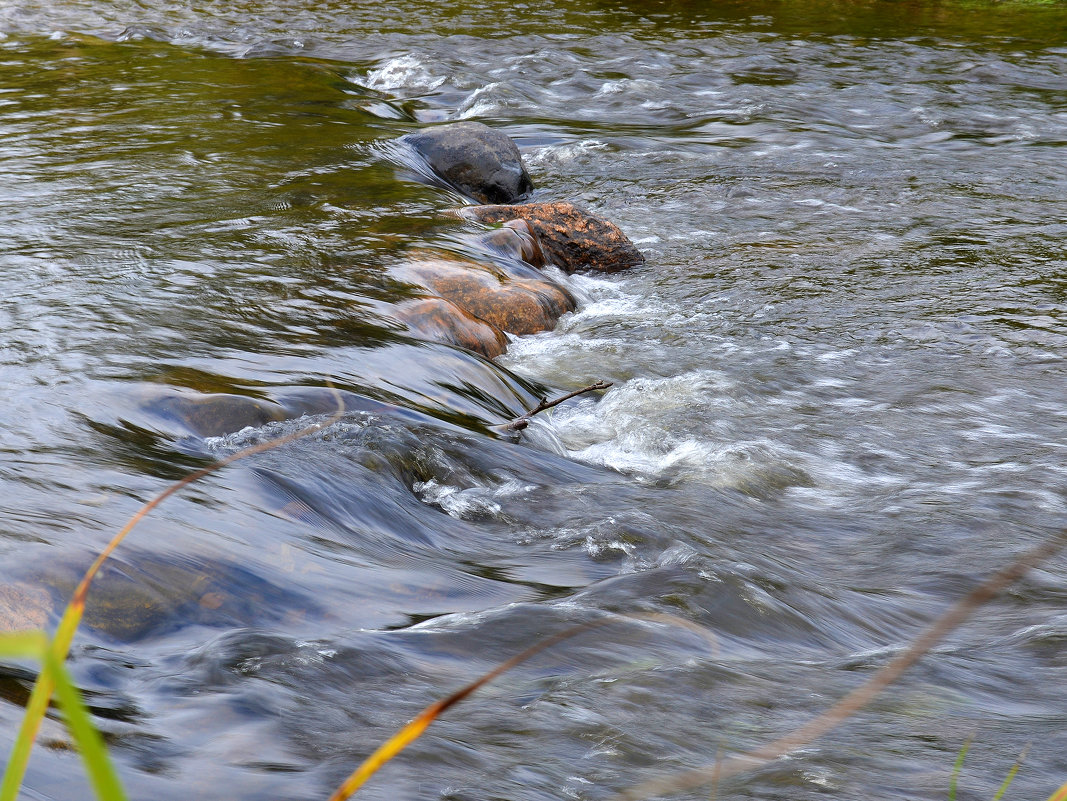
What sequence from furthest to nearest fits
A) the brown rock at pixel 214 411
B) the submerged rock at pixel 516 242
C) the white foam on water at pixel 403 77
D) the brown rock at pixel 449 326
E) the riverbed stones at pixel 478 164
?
the white foam on water at pixel 403 77 → the riverbed stones at pixel 478 164 → the submerged rock at pixel 516 242 → the brown rock at pixel 449 326 → the brown rock at pixel 214 411

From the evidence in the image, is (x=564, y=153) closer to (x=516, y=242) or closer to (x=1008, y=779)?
(x=516, y=242)

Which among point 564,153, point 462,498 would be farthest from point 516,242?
point 462,498

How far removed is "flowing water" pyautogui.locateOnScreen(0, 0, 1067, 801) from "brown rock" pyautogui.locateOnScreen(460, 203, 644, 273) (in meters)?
0.39

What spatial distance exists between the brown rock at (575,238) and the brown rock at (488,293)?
0.91 meters

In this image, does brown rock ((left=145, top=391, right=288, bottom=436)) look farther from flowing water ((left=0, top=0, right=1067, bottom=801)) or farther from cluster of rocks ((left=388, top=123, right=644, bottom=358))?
cluster of rocks ((left=388, top=123, right=644, bottom=358))

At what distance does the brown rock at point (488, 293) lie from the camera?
630cm

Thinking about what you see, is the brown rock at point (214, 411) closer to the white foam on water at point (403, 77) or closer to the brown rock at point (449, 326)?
the brown rock at point (449, 326)

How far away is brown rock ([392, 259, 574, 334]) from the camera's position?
6305mm

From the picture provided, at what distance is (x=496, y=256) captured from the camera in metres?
7.07

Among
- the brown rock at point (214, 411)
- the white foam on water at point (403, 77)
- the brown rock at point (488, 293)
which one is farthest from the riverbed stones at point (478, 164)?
the brown rock at point (214, 411)

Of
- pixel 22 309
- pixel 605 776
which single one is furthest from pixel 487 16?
pixel 605 776

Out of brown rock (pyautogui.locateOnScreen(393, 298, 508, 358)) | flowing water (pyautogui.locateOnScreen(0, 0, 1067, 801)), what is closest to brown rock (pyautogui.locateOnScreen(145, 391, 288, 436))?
flowing water (pyautogui.locateOnScreen(0, 0, 1067, 801))

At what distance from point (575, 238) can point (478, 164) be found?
2.09 m

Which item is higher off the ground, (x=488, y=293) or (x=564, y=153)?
(x=564, y=153)
